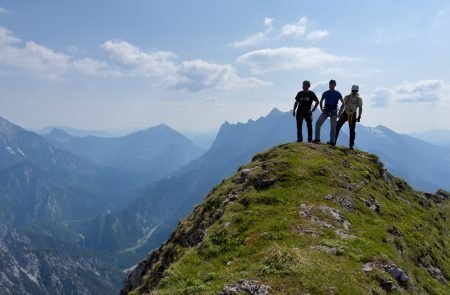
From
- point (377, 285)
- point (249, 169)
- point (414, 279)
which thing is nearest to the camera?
point (377, 285)

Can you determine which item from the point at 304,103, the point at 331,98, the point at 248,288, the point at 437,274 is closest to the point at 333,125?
the point at 331,98

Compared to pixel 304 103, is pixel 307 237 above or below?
below

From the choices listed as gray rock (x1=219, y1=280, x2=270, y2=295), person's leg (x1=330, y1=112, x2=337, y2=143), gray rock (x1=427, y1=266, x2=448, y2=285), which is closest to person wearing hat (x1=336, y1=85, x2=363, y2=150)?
person's leg (x1=330, y1=112, x2=337, y2=143)

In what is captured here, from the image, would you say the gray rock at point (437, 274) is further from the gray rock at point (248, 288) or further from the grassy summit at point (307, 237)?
the gray rock at point (248, 288)

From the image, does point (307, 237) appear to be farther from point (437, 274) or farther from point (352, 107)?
point (352, 107)

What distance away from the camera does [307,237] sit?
18.8 m

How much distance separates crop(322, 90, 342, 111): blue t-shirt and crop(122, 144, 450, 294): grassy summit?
11.9 ft

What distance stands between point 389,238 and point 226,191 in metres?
12.0

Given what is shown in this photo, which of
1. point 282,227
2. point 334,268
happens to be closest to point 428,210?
point 282,227

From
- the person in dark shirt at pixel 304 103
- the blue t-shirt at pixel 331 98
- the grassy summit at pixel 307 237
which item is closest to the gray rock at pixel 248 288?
the grassy summit at pixel 307 237

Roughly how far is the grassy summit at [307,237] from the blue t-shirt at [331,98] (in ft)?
11.9

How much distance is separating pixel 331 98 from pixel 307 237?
19117 millimetres

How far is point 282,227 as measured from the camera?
19828mm

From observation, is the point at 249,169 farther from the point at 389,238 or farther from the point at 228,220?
the point at 389,238
